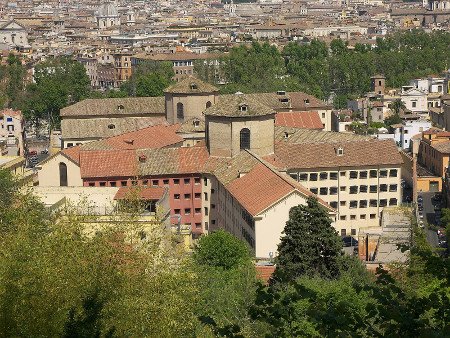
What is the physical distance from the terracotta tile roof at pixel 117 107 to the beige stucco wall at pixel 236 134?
33.3 ft

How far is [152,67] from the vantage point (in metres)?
78.9

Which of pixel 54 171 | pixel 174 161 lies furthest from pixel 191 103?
pixel 54 171

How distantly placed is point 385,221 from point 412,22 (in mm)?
121017

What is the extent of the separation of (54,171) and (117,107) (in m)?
11.3

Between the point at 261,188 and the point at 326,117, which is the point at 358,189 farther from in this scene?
the point at 326,117

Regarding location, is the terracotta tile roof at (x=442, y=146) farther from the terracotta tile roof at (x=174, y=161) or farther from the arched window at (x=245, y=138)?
the terracotta tile roof at (x=174, y=161)

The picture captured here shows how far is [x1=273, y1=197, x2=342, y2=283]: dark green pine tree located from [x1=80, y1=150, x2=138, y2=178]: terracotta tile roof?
11191 millimetres

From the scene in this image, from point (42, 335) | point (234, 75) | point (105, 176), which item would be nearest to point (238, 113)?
point (105, 176)

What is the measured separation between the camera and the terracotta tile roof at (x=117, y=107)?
161 feet

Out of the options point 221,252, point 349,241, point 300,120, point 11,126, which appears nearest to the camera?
point 221,252

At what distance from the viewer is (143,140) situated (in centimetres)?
4303

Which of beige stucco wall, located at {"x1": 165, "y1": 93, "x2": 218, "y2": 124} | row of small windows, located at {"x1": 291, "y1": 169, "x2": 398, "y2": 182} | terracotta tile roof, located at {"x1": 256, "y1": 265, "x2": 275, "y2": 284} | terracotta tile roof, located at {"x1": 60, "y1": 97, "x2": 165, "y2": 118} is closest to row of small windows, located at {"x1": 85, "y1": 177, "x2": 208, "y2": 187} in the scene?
row of small windows, located at {"x1": 291, "y1": 169, "x2": 398, "y2": 182}

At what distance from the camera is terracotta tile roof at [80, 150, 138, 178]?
3844 cm

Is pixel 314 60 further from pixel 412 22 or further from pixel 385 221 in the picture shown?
pixel 412 22
